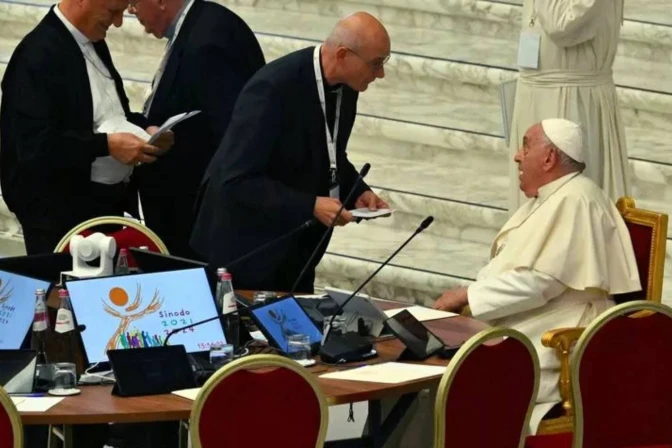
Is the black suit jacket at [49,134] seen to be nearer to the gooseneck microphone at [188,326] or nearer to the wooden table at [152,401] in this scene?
the gooseneck microphone at [188,326]

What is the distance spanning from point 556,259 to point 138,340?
147 cm

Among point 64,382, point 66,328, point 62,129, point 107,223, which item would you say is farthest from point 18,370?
point 62,129

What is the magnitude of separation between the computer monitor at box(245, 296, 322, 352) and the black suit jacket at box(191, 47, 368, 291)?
2.25 feet

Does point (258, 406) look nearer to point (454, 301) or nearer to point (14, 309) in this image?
point (14, 309)

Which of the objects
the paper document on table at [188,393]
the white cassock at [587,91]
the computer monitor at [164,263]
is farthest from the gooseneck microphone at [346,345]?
the white cassock at [587,91]

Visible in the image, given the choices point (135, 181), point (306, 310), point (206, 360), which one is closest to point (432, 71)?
point (135, 181)

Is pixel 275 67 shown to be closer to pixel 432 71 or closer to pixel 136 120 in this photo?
pixel 136 120

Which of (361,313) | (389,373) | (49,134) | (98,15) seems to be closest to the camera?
(389,373)

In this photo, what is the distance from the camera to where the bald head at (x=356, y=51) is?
548cm

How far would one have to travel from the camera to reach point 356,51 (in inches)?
217

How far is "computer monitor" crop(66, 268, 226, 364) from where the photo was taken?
4.53 metres

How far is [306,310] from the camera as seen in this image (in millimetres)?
5023

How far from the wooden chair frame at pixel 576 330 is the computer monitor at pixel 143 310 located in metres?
1.11

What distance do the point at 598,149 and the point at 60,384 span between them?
343 cm
